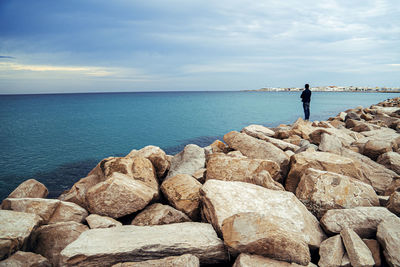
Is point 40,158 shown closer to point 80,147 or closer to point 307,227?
point 80,147

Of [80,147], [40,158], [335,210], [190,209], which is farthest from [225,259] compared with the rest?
[80,147]

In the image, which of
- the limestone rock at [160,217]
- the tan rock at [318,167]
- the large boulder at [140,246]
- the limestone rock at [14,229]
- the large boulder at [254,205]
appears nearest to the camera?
the large boulder at [140,246]

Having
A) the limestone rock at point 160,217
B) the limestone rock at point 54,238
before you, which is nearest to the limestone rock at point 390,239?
the limestone rock at point 160,217

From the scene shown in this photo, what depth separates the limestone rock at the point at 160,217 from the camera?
418 centimetres

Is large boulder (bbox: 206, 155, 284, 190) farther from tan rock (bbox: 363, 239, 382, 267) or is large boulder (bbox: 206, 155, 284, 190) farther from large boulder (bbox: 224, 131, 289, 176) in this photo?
tan rock (bbox: 363, 239, 382, 267)

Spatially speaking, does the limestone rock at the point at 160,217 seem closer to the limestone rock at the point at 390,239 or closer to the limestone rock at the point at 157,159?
the limestone rock at the point at 157,159

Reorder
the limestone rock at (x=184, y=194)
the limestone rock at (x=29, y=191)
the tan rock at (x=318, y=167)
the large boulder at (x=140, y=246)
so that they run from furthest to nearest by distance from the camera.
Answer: the limestone rock at (x=29, y=191), the tan rock at (x=318, y=167), the limestone rock at (x=184, y=194), the large boulder at (x=140, y=246)

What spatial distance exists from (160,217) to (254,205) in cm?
161

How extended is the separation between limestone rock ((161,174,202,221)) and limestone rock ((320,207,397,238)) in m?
2.13

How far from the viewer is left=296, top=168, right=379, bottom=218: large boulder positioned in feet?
13.8

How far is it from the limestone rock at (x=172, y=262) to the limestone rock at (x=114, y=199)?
136 centimetres

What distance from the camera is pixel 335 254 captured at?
3.13 meters

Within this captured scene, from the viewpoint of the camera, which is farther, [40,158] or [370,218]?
[40,158]

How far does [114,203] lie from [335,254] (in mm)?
3444
